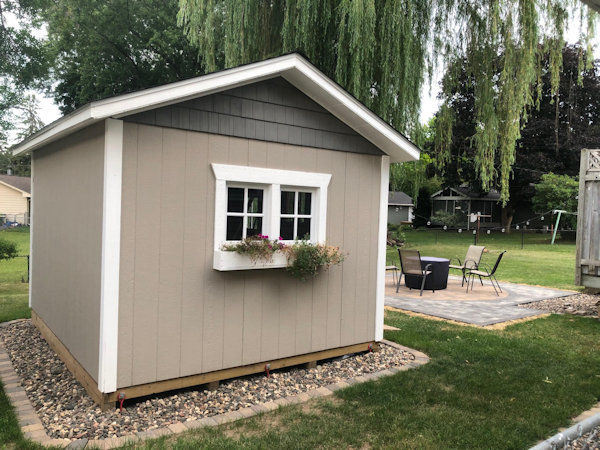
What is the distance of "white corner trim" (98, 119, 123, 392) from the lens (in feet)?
11.9

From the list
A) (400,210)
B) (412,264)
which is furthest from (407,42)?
(400,210)

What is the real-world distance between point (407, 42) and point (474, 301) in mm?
5057

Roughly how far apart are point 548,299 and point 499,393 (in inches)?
234

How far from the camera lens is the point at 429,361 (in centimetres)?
517

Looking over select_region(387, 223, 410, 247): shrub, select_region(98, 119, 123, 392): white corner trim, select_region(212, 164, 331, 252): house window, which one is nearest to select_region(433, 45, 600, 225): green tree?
select_region(387, 223, 410, 247): shrub

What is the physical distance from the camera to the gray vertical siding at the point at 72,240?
389 cm

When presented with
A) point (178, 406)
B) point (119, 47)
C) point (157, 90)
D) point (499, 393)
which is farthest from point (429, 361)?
point (119, 47)

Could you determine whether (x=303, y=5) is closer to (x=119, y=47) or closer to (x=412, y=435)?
(x=412, y=435)

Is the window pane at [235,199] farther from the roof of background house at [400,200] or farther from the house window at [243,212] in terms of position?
the roof of background house at [400,200]

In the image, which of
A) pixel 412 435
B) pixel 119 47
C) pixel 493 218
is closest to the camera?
pixel 412 435

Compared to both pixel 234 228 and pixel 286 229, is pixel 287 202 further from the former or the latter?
pixel 234 228

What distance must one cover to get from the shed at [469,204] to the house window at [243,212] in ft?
107

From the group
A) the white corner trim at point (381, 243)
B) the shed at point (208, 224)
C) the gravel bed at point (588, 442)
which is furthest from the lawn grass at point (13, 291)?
the gravel bed at point (588, 442)

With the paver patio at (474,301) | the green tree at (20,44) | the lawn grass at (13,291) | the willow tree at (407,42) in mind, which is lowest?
the lawn grass at (13,291)
